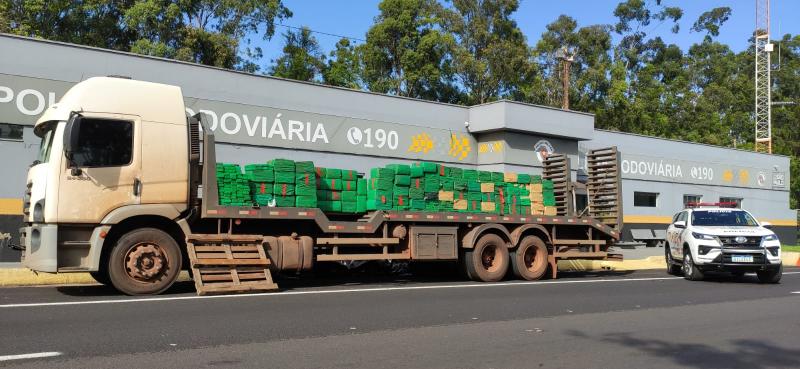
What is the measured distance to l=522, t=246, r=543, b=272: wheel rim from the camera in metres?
14.5

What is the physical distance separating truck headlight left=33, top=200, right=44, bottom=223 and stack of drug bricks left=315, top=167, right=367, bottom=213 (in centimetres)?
459

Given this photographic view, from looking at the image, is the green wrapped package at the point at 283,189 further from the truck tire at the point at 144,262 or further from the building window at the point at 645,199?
the building window at the point at 645,199

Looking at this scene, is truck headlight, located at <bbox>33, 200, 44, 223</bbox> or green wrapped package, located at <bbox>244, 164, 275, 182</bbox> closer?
truck headlight, located at <bbox>33, 200, 44, 223</bbox>

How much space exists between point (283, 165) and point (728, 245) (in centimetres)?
947

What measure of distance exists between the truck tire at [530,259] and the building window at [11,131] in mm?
11515

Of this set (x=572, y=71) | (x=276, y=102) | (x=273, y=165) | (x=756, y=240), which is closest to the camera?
(x=273, y=165)

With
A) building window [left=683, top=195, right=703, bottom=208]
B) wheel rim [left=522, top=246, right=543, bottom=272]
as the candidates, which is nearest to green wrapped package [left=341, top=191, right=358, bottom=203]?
wheel rim [left=522, top=246, right=543, bottom=272]

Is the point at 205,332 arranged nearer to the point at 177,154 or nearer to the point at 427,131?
the point at 177,154

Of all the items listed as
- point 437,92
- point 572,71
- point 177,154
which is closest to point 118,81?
point 177,154

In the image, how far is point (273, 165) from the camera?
1173 cm

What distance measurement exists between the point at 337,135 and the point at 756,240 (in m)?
11.6

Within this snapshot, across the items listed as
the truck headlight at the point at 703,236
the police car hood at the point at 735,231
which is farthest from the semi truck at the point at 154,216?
the police car hood at the point at 735,231

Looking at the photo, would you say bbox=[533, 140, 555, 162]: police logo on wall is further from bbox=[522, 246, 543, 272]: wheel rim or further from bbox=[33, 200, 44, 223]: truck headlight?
bbox=[33, 200, 44, 223]: truck headlight

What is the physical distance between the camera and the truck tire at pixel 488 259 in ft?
44.9
